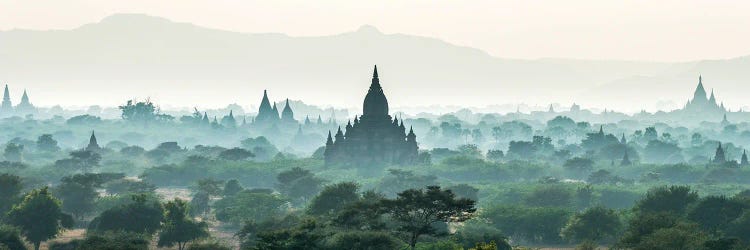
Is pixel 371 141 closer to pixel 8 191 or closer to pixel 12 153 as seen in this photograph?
pixel 8 191

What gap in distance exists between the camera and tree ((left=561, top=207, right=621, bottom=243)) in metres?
75.8

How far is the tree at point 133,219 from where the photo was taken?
73312mm

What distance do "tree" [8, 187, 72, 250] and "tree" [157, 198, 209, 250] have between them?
8443mm

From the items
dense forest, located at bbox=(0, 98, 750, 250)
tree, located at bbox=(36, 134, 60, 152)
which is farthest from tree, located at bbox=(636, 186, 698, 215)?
tree, located at bbox=(36, 134, 60, 152)

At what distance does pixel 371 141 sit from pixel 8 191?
2389 inches

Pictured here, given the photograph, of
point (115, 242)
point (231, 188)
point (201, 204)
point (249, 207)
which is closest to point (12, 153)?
point (231, 188)

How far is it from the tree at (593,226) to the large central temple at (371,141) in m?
59.1

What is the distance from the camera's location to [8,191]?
276 ft

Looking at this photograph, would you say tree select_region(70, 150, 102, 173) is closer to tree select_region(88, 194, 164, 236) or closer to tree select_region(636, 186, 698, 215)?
tree select_region(88, 194, 164, 236)

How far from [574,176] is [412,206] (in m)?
91.6

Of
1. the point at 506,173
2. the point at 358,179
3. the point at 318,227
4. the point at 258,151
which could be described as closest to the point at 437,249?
the point at 318,227

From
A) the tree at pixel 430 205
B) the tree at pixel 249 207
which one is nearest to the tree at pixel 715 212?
the tree at pixel 430 205

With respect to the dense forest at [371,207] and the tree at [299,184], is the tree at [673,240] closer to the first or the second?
the dense forest at [371,207]

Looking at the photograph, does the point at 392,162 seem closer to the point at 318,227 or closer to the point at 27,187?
the point at 27,187
